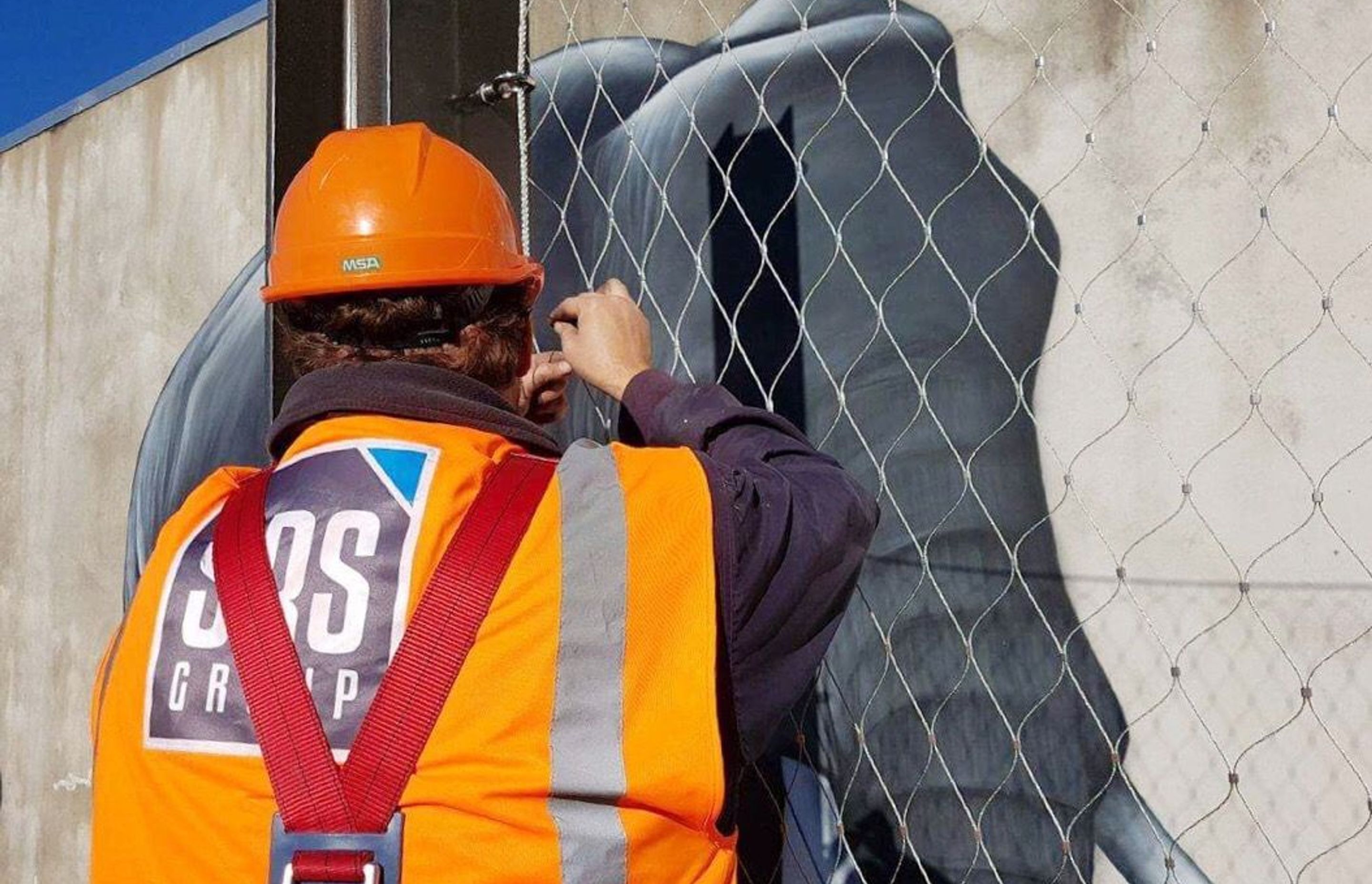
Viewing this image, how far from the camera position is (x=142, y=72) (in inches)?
145

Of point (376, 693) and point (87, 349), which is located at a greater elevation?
point (87, 349)

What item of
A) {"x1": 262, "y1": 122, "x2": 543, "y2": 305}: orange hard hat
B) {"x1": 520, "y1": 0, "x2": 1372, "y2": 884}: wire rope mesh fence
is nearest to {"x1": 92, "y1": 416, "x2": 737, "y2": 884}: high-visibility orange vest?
{"x1": 262, "y1": 122, "x2": 543, "y2": 305}: orange hard hat

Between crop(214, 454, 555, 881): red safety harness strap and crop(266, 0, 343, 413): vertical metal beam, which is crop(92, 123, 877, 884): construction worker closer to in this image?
crop(214, 454, 555, 881): red safety harness strap

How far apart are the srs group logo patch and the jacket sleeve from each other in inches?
9.3

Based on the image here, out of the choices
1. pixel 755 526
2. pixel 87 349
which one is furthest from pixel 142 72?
pixel 755 526

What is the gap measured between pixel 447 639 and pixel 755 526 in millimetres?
252

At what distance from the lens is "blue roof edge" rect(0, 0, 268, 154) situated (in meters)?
3.39

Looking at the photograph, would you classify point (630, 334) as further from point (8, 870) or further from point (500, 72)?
point (8, 870)

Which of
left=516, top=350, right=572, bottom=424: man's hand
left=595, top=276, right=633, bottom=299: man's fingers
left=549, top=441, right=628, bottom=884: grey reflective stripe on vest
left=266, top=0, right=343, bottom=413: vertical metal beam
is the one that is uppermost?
left=266, top=0, right=343, bottom=413: vertical metal beam

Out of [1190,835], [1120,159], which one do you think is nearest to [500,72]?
[1120,159]

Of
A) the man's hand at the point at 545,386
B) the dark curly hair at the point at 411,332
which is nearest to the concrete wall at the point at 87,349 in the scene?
the man's hand at the point at 545,386

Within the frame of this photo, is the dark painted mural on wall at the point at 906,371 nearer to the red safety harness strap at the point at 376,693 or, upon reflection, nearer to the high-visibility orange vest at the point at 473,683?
the high-visibility orange vest at the point at 473,683

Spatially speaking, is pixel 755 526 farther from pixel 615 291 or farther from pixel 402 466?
pixel 615 291

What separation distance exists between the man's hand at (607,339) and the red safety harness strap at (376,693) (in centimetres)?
37
